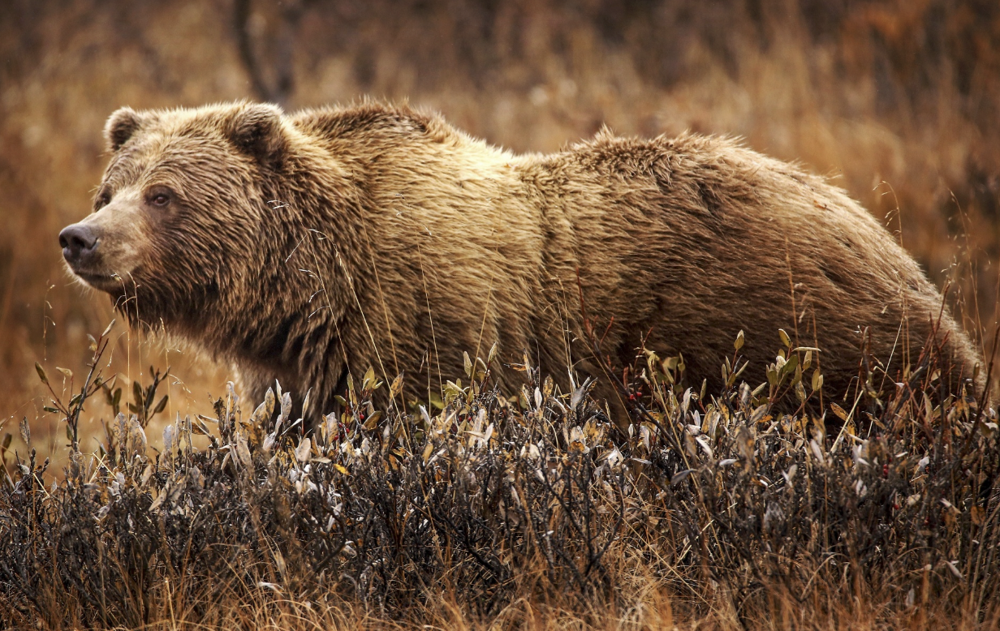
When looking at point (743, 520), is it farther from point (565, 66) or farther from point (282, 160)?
point (565, 66)

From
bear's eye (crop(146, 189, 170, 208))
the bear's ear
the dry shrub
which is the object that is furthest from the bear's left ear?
the dry shrub

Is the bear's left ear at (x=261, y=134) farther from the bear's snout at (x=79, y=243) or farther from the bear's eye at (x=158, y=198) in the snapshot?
the bear's snout at (x=79, y=243)

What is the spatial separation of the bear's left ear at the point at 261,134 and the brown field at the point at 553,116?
0.63 m

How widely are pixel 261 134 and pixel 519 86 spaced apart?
8.40m

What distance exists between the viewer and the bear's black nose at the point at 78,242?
139 inches

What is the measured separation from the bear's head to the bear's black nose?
0.04 metres

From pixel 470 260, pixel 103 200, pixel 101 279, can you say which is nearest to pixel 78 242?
pixel 101 279

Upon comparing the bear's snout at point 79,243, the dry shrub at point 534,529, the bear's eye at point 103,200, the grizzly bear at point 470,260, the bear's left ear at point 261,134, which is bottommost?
the dry shrub at point 534,529

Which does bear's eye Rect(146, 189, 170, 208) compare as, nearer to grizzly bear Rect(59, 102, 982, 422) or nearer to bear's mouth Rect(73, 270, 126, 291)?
grizzly bear Rect(59, 102, 982, 422)

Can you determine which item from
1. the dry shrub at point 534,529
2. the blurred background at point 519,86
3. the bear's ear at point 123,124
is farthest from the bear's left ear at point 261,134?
the blurred background at point 519,86

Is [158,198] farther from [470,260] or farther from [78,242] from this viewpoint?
[470,260]

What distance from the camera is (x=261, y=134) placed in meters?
3.92

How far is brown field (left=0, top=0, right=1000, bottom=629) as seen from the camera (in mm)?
2656

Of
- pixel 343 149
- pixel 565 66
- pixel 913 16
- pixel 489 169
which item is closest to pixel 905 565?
pixel 489 169
